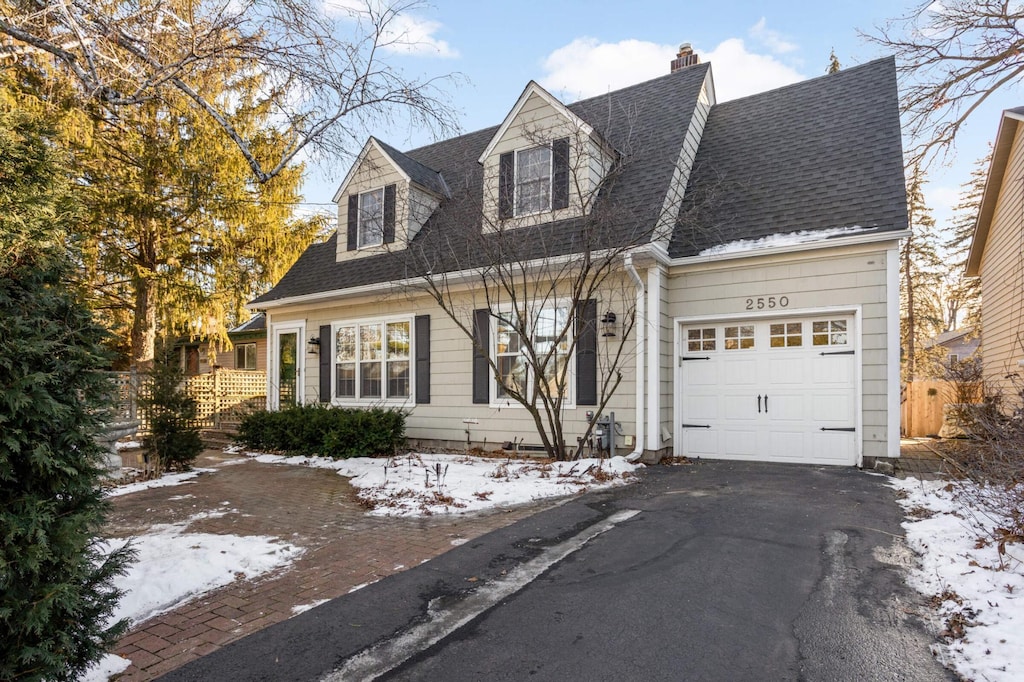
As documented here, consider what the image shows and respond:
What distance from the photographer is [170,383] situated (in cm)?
834

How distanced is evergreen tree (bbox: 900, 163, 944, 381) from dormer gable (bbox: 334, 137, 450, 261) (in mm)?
20095

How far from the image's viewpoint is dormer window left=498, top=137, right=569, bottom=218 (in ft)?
29.8

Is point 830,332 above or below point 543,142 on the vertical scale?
below

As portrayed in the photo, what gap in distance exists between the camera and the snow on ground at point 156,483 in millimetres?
7105

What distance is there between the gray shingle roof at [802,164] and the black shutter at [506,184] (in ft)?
8.85

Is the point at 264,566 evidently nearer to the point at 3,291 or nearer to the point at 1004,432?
the point at 3,291

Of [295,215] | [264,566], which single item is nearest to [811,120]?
[264,566]

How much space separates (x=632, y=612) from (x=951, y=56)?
1089 centimetres

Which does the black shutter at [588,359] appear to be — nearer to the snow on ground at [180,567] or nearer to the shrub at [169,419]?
the snow on ground at [180,567]

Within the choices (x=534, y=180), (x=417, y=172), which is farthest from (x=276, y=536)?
(x=417, y=172)

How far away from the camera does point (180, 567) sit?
3906mm

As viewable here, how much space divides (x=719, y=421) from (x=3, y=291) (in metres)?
8.18

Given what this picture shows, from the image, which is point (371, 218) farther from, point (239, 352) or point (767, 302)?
point (239, 352)

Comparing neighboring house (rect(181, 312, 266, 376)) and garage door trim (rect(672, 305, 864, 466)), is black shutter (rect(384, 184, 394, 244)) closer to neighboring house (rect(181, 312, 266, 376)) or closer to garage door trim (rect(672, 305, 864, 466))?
garage door trim (rect(672, 305, 864, 466))
